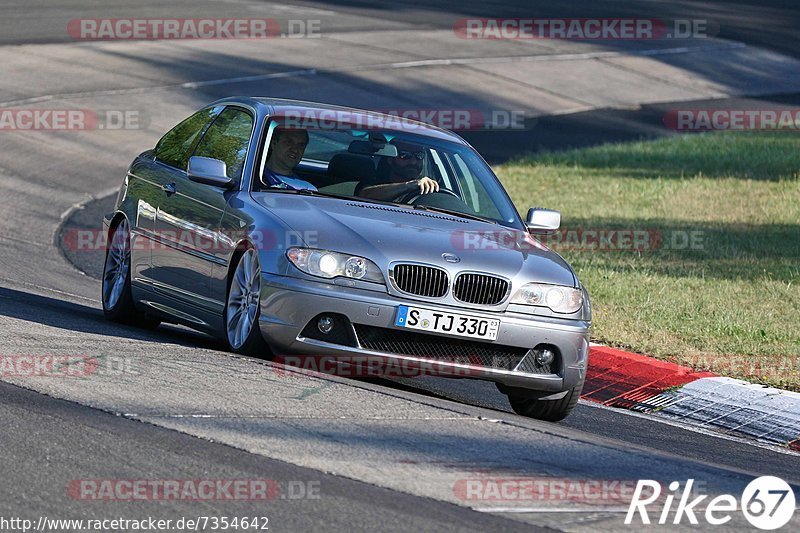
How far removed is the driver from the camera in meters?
9.05

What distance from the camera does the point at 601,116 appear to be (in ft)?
88.5

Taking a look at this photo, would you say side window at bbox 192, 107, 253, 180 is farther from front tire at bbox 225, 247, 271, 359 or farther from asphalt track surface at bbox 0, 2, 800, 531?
asphalt track surface at bbox 0, 2, 800, 531

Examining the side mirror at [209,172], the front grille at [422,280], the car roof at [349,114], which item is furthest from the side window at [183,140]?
the front grille at [422,280]

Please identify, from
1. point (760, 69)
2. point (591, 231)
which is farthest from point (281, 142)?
point (760, 69)

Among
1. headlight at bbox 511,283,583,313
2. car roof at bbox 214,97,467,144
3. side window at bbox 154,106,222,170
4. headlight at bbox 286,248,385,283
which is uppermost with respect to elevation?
car roof at bbox 214,97,467,144

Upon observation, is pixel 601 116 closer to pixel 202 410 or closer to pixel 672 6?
pixel 672 6

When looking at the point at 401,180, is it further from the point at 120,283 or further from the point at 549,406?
the point at 120,283

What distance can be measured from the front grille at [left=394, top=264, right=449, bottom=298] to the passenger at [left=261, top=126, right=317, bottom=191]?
46.8 inches

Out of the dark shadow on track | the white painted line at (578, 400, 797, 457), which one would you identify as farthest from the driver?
the white painted line at (578, 400, 797, 457)

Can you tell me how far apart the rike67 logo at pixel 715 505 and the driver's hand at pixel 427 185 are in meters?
3.25

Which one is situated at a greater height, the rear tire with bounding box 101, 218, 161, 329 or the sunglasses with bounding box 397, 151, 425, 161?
the sunglasses with bounding box 397, 151, 425, 161

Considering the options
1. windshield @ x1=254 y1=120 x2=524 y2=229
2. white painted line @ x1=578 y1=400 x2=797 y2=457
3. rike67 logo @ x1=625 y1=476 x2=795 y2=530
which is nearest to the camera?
rike67 logo @ x1=625 y1=476 x2=795 y2=530

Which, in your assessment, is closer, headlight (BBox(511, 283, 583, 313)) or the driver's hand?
headlight (BBox(511, 283, 583, 313))

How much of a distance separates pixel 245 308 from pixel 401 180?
1.41 m
